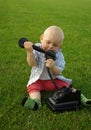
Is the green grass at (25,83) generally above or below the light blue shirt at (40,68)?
below

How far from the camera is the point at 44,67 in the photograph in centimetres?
550

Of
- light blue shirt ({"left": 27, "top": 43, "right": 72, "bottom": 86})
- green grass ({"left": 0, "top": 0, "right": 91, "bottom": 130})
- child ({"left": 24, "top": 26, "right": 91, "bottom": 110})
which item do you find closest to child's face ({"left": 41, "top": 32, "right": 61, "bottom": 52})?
child ({"left": 24, "top": 26, "right": 91, "bottom": 110})

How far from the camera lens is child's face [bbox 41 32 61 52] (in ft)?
17.1

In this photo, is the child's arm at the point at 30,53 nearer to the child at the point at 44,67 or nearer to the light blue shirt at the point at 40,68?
the child at the point at 44,67

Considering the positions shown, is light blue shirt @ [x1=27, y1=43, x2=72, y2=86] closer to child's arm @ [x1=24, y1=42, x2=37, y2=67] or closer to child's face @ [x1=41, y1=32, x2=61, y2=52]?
child's arm @ [x1=24, y1=42, x2=37, y2=67]

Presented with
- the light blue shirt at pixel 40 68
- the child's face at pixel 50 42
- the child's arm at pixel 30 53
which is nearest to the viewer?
the child's arm at pixel 30 53

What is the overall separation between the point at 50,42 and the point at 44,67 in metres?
0.44

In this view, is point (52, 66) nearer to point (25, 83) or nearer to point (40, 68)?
point (40, 68)

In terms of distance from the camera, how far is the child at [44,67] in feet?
16.3

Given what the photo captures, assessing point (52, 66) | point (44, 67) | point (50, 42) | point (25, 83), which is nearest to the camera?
point (52, 66)

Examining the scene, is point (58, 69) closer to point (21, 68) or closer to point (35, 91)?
point (35, 91)

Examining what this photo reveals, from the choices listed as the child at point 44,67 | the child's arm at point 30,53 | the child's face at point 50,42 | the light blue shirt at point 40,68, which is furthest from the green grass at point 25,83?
the child's face at point 50,42

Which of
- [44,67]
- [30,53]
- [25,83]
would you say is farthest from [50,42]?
[25,83]

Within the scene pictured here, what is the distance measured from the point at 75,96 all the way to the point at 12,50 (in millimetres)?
3950
